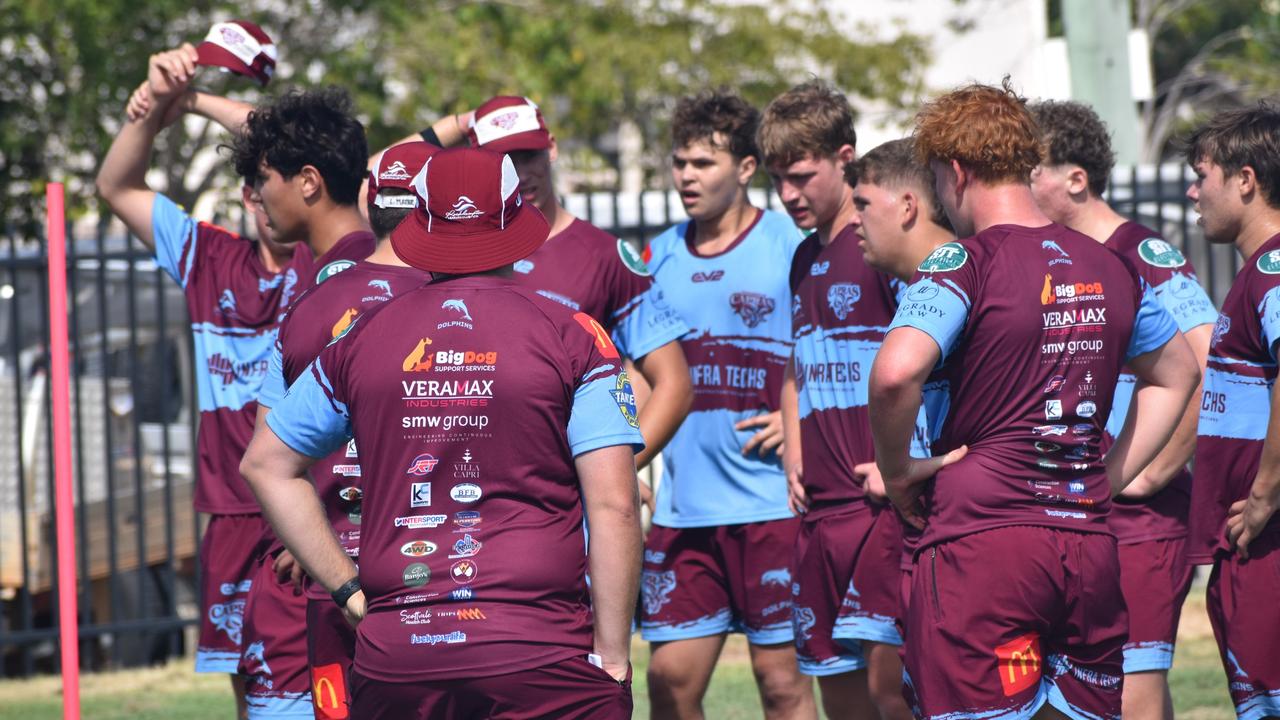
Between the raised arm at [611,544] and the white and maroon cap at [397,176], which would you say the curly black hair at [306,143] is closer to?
the white and maroon cap at [397,176]

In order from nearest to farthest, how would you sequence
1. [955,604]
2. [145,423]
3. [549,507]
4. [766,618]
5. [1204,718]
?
[549,507] → [955,604] → [766,618] → [1204,718] → [145,423]

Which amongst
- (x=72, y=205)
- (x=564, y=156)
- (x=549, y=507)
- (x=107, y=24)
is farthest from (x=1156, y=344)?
(x=564, y=156)

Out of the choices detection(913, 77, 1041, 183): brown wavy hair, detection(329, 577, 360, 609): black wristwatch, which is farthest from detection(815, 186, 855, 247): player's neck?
detection(329, 577, 360, 609): black wristwatch

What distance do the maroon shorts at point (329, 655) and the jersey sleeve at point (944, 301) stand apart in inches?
67.4

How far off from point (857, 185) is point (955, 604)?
1399 mm

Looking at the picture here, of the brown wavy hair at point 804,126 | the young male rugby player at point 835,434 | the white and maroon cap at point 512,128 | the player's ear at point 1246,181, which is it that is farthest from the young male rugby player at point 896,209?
the white and maroon cap at point 512,128

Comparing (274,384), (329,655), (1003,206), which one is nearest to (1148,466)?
(1003,206)

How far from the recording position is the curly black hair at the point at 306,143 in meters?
4.63

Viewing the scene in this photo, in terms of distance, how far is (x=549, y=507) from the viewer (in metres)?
3.24

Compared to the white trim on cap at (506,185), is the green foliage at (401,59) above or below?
above

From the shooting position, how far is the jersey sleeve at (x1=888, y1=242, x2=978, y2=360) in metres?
3.66

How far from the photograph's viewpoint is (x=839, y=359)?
16.3 feet

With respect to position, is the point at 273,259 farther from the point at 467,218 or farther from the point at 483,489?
the point at 483,489

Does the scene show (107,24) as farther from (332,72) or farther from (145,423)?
(145,423)
